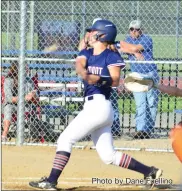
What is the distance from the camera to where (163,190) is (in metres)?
8.23

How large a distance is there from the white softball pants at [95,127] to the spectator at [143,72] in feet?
14.1

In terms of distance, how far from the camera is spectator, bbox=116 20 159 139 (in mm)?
12359

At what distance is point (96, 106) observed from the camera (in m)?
8.02

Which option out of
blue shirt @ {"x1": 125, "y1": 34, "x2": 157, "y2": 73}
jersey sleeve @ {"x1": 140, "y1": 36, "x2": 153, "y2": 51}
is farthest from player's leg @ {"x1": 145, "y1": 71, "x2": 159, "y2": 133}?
jersey sleeve @ {"x1": 140, "y1": 36, "x2": 153, "y2": 51}

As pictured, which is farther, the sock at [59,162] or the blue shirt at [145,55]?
the blue shirt at [145,55]

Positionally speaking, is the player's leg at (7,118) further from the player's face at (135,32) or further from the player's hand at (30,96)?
the player's face at (135,32)

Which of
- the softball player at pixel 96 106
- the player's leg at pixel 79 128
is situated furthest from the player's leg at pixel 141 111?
the player's leg at pixel 79 128

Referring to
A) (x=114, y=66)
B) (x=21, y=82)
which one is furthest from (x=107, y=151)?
(x=21, y=82)

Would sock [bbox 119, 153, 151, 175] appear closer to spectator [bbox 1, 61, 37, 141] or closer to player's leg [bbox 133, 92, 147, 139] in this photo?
player's leg [bbox 133, 92, 147, 139]

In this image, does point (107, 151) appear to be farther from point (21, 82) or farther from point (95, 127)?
point (21, 82)

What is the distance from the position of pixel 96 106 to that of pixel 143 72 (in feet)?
14.6

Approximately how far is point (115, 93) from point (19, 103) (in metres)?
1.63

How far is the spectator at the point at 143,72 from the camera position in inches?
487

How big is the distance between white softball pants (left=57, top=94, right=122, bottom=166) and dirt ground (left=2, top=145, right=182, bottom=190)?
19.0 inches
